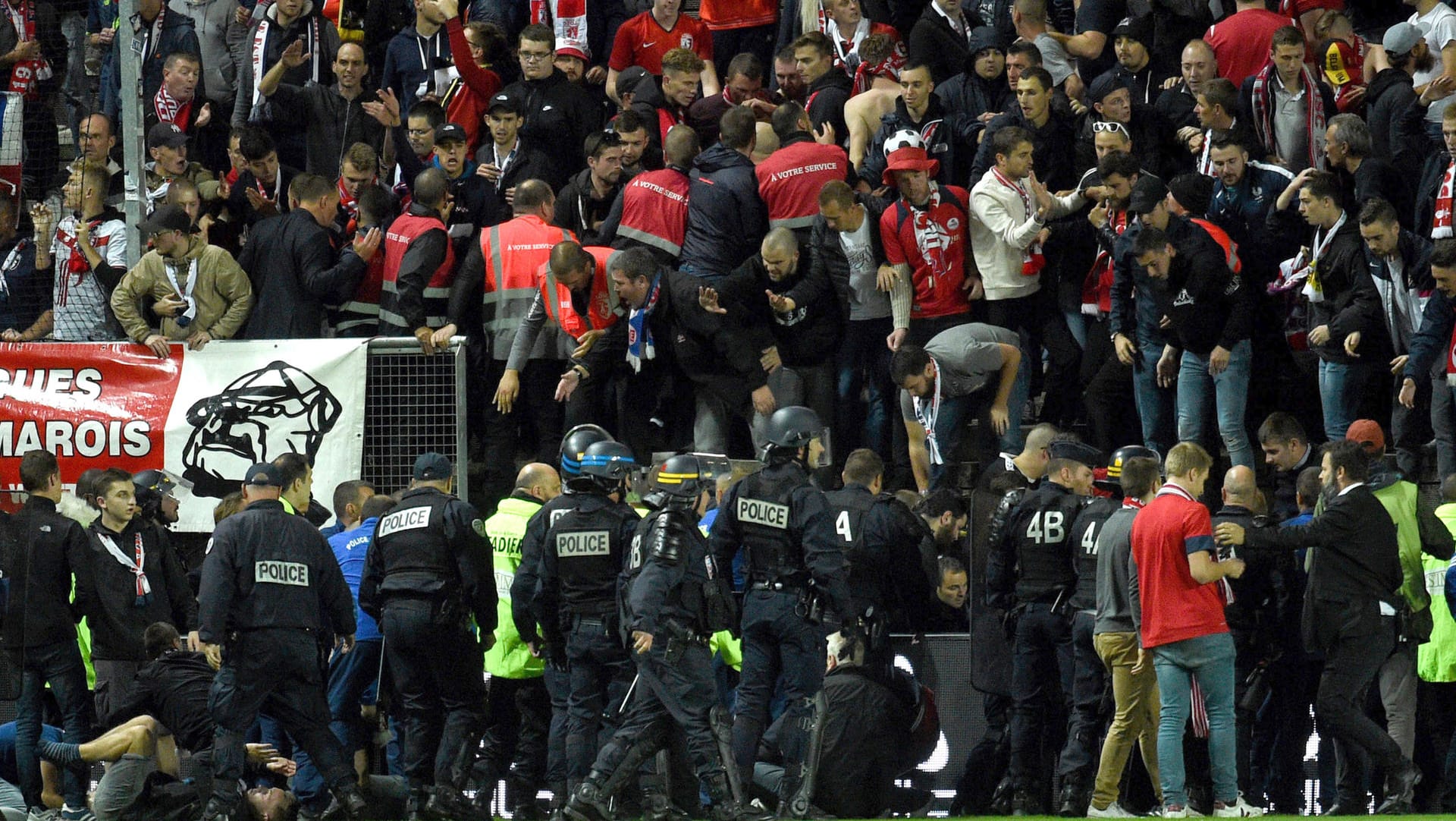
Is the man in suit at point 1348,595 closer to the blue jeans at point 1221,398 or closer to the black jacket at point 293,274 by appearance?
the blue jeans at point 1221,398

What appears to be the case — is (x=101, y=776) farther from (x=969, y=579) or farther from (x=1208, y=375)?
(x=1208, y=375)

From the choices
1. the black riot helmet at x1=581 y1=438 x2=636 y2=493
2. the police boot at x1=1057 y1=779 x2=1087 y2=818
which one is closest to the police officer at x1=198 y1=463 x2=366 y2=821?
the black riot helmet at x1=581 y1=438 x2=636 y2=493

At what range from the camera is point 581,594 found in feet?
33.7

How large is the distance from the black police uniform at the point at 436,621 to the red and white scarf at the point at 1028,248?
13.1 feet

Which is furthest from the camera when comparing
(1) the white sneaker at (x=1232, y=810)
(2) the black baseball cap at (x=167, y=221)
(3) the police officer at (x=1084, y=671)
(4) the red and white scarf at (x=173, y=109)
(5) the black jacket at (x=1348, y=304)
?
(4) the red and white scarf at (x=173, y=109)

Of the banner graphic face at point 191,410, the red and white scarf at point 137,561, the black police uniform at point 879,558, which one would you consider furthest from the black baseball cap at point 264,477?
the black police uniform at point 879,558

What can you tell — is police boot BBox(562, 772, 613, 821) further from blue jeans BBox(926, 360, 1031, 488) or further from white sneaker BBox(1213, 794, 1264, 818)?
blue jeans BBox(926, 360, 1031, 488)

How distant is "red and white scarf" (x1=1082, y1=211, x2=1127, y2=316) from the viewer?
1265 centimetres

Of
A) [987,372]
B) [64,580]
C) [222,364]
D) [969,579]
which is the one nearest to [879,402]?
[987,372]

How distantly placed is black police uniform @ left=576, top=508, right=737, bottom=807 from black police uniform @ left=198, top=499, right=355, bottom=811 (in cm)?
156

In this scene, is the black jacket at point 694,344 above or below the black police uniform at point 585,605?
above

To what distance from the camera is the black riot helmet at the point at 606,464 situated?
33.7 ft

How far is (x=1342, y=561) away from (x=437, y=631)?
15.4ft

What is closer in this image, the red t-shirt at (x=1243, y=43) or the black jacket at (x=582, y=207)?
the black jacket at (x=582, y=207)
